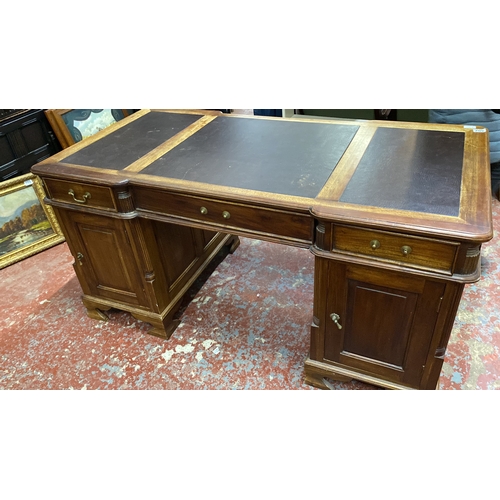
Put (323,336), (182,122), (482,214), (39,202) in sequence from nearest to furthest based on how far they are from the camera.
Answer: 1. (482,214)
2. (323,336)
3. (182,122)
4. (39,202)

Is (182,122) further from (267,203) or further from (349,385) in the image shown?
(349,385)

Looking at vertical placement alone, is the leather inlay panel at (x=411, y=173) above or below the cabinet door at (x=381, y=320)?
above

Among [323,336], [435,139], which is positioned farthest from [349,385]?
[435,139]

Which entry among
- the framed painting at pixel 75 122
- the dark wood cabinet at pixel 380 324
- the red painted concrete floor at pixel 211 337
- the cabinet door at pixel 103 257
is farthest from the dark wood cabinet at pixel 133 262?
the framed painting at pixel 75 122

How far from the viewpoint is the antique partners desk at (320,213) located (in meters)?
1.43

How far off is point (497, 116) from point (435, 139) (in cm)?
115

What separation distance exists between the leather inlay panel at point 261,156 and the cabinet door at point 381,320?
1.30 feet

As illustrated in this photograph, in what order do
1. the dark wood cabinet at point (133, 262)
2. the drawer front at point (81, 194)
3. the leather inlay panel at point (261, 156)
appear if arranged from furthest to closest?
the dark wood cabinet at point (133, 262)
the drawer front at point (81, 194)
the leather inlay panel at point (261, 156)

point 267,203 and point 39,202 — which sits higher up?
point 267,203

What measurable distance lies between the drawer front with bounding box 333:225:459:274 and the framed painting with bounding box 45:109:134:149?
2259 mm

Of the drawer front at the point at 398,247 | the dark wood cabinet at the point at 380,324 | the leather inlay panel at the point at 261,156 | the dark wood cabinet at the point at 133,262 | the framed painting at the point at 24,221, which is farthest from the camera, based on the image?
the framed painting at the point at 24,221

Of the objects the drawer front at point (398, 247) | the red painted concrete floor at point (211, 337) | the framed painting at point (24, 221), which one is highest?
the drawer front at point (398, 247)

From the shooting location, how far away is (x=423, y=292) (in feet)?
4.91

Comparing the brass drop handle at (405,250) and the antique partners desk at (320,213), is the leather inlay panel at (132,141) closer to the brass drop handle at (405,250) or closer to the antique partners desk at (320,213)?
the antique partners desk at (320,213)
